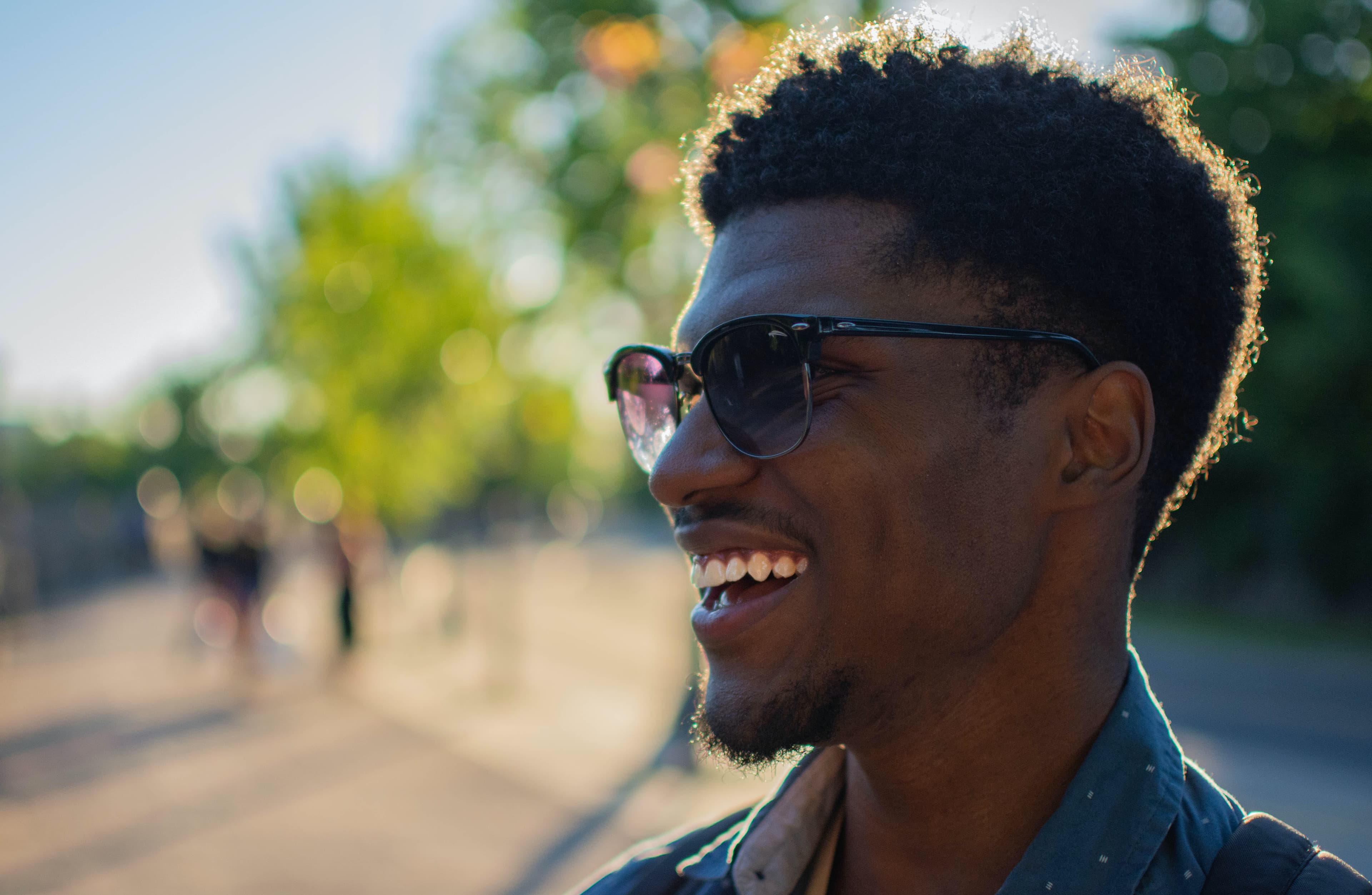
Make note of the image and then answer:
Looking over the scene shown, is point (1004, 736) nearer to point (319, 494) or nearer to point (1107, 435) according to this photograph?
point (1107, 435)

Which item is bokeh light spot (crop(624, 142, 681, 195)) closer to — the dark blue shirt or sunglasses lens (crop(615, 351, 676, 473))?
sunglasses lens (crop(615, 351, 676, 473))

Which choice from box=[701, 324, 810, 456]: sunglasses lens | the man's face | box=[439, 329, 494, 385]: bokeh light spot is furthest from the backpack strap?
box=[439, 329, 494, 385]: bokeh light spot

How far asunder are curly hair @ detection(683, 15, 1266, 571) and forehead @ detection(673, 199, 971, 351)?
0.03 metres

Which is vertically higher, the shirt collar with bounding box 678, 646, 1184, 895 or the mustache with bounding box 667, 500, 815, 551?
the mustache with bounding box 667, 500, 815, 551

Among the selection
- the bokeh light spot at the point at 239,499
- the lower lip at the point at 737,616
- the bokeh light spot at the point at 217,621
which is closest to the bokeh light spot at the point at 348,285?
the bokeh light spot at the point at 239,499

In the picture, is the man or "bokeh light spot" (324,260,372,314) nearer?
the man

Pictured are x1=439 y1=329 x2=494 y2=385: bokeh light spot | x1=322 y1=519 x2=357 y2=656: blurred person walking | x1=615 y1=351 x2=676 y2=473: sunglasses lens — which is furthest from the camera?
x1=439 y1=329 x2=494 y2=385: bokeh light spot

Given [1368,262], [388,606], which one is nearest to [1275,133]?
[1368,262]

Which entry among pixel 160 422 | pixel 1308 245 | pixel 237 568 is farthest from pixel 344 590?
pixel 160 422

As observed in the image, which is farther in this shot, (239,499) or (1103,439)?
(239,499)

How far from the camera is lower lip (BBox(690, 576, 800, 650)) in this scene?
1.61 m

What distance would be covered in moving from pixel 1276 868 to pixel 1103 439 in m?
0.67

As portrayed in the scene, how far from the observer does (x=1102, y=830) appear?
1545 millimetres

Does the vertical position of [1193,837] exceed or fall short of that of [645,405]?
it falls short
